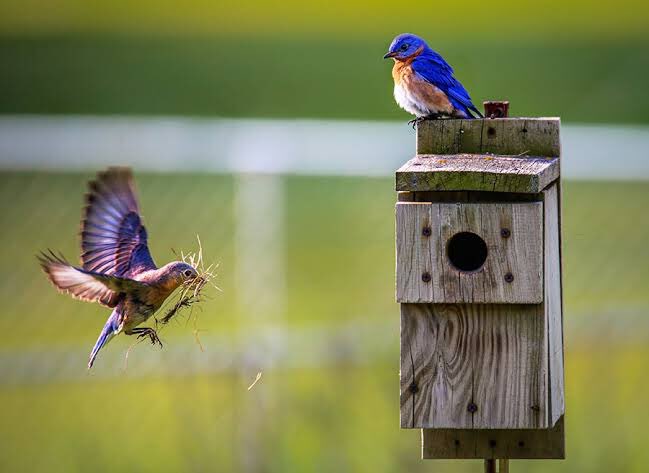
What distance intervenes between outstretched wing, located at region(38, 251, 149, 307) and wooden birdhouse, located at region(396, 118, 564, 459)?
2.50ft

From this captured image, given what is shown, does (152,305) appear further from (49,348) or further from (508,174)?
(49,348)

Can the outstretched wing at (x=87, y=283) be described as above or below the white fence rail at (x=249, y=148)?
below

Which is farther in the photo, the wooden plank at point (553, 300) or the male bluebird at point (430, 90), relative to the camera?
the male bluebird at point (430, 90)

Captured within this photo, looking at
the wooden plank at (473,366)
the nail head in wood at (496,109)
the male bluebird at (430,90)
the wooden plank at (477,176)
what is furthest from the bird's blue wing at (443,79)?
the wooden plank at (473,366)

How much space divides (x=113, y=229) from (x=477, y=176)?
123 cm

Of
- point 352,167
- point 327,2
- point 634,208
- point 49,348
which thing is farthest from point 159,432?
point 327,2

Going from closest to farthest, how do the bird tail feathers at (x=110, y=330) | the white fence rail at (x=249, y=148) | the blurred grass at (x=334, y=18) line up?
the bird tail feathers at (x=110, y=330), the white fence rail at (x=249, y=148), the blurred grass at (x=334, y=18)

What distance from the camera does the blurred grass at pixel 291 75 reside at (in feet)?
57.2

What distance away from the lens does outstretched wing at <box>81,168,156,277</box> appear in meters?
4.39

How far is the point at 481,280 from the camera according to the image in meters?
3.85

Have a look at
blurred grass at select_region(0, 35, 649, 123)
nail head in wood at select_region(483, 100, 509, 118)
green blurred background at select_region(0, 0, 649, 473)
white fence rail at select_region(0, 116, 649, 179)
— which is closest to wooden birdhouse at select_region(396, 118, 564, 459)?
nail head in wood at select_region(483, 100, 509, 118)

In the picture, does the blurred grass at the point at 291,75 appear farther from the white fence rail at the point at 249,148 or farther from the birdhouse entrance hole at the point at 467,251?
the birdhouse entrance hole at the point at 467,251

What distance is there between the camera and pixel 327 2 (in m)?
25.8

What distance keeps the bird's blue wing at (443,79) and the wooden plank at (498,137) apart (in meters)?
0.68
